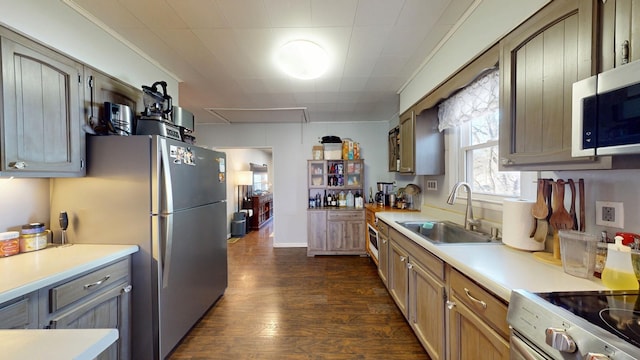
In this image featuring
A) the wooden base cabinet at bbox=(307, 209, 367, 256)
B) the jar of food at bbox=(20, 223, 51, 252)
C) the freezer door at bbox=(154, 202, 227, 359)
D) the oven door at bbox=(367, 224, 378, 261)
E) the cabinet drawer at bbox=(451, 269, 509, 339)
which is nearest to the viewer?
the cabinet drawer at bbox=(451, 269, 509, 339)

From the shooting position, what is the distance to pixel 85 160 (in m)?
1.66

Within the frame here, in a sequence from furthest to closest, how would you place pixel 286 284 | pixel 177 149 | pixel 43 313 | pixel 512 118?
pixel 286 284 < pixel 177 149 < pixel 512 118 < pixel 43 313

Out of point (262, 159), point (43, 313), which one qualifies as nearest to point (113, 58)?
point (43, 313)

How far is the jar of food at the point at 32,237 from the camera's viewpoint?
148 centimetres

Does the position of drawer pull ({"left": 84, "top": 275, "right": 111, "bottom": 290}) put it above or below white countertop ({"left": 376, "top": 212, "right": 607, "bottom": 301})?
below

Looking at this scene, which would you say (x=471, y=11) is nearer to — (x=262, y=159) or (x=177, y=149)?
(x=177, y=149)

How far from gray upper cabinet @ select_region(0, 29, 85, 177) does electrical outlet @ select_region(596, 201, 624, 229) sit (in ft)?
9.60

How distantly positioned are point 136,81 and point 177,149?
0.86m

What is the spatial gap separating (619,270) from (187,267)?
2.49 meters

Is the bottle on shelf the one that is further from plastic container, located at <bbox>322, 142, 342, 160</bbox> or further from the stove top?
the stove top

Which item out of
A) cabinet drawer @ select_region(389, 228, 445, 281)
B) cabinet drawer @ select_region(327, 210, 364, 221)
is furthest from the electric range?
cabinet drawer @ select_region(327, 210, 364, 221)

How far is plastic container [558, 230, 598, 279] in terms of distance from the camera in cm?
101

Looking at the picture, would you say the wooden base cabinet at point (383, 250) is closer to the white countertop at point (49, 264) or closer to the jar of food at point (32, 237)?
the white countertop at point (49, 264)

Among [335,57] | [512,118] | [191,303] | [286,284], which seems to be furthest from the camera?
[286,284]
